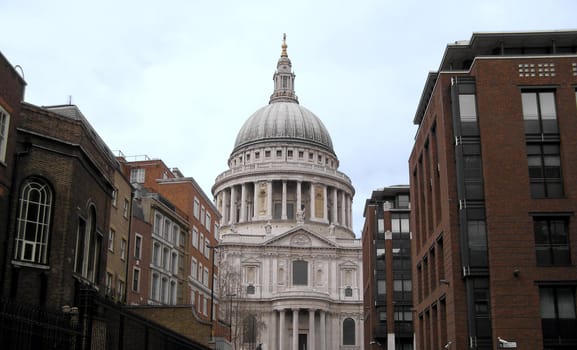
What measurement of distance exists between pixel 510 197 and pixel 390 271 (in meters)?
34.1

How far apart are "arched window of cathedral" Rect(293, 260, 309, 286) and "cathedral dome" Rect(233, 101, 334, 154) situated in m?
32.0

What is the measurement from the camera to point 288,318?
419ft

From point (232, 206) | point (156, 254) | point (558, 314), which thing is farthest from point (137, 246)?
point (232, 206)

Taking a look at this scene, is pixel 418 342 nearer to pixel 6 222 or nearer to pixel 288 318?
pixel 6 222

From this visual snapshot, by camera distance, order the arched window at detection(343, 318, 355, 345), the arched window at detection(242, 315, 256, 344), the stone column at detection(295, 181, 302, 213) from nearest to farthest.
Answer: the arched window at detection(242, 315, 256, 344)
the arched window at detection(343, 318, 355, 345)
the stone column at detection(295, 181, 302, 213)

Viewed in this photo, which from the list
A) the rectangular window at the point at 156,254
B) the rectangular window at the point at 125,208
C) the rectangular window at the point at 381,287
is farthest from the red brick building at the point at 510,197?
the rectangular window at the point at 381,287

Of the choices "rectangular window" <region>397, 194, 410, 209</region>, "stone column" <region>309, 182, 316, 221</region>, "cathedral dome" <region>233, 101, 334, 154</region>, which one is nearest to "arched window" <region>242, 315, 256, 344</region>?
"stone column" <region>309, 182, 316, 221</region>

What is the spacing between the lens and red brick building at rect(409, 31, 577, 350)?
126 ft

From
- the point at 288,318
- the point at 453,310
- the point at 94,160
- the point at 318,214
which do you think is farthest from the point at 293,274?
the point at 94,160

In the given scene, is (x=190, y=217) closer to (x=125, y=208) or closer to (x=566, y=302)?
(x=125, y=208)

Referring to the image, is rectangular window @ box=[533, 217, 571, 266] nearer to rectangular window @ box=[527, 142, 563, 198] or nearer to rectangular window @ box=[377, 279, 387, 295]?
rectangular window @ box=[527, 142, 563, 198]

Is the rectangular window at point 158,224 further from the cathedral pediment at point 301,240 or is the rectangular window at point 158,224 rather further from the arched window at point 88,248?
the cathedral pediment at point 301,240

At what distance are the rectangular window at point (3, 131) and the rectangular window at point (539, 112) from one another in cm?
2681

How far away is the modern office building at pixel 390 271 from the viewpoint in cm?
7200
